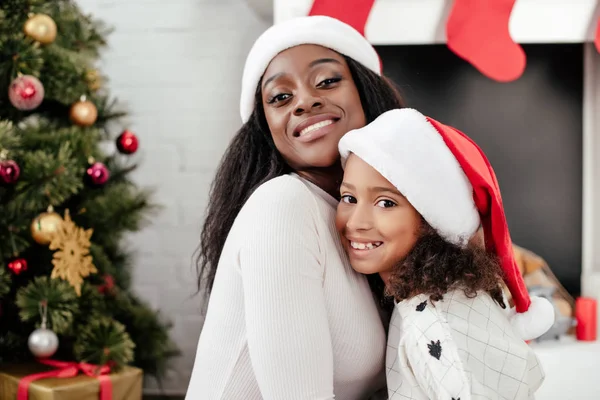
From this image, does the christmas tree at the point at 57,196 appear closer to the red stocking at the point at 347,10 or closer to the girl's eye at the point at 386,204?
the red stocking at the point at 347,10

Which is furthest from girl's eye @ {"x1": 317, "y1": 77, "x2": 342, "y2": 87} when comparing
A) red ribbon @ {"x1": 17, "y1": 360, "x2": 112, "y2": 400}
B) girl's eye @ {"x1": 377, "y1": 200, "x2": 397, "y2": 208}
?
red ribbon @ {"x1": 17, "y1": 360, "x2": 112, "y2": 400}

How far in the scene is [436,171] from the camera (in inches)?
40.2

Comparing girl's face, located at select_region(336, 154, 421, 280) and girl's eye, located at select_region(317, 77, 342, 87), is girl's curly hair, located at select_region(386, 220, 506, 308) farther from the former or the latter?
girl's eye, located at select_region(317, 77, 342, 87)

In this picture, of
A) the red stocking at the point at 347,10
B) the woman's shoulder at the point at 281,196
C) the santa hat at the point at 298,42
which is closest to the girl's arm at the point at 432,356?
the woman's shoulder at the point at 281,196

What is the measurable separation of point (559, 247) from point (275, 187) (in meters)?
1.52

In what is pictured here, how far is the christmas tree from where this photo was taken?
1.78m

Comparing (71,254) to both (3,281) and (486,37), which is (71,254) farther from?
(486,37)

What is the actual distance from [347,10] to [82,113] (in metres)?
0.80

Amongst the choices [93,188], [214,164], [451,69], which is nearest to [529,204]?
[451,69]

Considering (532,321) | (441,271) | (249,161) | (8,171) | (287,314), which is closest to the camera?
(287,314)

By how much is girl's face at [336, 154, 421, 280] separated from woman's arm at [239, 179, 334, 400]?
0.12 m

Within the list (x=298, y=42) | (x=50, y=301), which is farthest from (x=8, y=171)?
(x=298, y=42)

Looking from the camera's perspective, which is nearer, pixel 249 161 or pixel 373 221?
pixel 373 221

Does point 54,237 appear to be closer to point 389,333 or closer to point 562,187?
point 389,333
